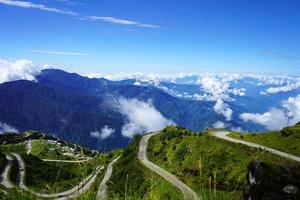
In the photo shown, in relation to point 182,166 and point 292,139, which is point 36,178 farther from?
point 292,139

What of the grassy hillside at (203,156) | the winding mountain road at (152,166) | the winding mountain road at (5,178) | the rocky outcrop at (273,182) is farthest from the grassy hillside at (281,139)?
the rocky outcrop at (273,182)

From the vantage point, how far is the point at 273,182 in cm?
908

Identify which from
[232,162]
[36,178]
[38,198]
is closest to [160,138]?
[232,162]

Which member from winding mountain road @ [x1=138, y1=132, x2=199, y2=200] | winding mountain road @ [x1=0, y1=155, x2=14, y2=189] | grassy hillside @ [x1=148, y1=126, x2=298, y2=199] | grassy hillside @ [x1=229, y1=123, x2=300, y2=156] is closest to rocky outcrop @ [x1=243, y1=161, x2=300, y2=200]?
grassy hillside @ [x1=148, y1=126, x2=298, y2=199]

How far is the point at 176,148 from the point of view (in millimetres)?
127812

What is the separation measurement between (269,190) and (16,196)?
18.4ft

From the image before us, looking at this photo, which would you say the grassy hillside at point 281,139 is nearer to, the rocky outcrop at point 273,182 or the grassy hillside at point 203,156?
the grassy hillside at point 203,156

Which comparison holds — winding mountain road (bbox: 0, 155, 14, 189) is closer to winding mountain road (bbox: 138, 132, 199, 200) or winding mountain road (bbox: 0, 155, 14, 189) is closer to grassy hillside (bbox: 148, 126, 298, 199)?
winding mountain road (bbox: 138, 132, 199, 200)

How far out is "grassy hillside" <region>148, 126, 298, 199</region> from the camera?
91.2m

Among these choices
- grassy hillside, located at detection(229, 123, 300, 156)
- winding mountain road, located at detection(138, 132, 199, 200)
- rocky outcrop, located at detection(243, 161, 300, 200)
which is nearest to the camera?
rocky outcrop, located at detection(243, 161, 300, 200)

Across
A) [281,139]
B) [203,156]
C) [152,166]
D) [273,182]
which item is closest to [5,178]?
[152,166]

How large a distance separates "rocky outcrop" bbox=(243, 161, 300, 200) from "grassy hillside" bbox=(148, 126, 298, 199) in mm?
66853

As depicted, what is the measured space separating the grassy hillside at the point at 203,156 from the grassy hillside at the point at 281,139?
30.7ft

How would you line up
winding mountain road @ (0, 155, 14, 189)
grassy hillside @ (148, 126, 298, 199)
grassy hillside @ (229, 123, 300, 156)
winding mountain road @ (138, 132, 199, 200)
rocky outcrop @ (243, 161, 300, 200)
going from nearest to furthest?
rocky outcrop @ (243, 161, 300, 200)
grassy hillside @ (148, 126, 298, 199)
winding mountain road @ (138, 132, 199, 200)
grassy hillside @ (229, 123, 300, 156)
winding mountain road @ (0, 155, 14, 189)
